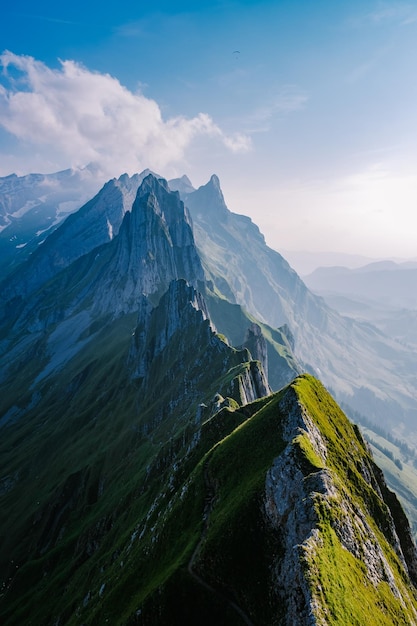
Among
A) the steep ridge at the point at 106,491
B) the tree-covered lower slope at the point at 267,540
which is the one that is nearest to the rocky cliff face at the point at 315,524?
the tree-covered lower slope at the point at 267,540

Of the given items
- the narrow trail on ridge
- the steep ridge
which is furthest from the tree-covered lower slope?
the steep ridge

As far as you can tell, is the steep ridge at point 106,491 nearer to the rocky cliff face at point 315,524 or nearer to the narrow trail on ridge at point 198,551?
the narrow trail on ridge at point 198,551

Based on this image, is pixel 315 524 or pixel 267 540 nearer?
pixel 315 524

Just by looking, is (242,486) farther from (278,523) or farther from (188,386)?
(188,386)

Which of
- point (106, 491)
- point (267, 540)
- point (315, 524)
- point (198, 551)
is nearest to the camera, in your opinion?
point (315, 524)

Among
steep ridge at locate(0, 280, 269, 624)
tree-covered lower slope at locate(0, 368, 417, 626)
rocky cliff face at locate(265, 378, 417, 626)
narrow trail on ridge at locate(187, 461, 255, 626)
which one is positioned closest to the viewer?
rocky cliff face at locate(265, 378, 417, 626)

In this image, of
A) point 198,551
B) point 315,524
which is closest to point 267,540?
point 315,524

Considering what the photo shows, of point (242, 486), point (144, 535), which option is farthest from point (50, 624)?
point (242, 486)

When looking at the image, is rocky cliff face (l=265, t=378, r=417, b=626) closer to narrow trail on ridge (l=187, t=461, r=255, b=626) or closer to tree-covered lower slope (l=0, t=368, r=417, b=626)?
tree-covered lower slope (l=0, t=368, r=417, b=626)

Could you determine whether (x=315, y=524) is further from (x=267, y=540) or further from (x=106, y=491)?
(x=106, y=491)
